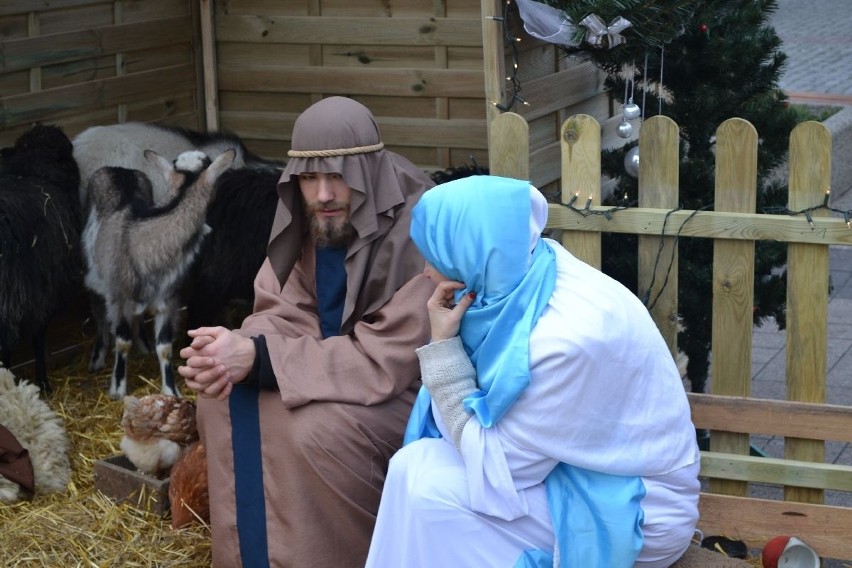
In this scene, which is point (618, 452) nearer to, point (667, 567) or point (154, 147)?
point (667, 567)

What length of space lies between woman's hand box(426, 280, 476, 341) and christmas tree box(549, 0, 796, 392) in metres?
1.67

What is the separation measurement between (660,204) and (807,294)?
1.90 ft

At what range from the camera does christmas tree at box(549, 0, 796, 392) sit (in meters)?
4.78

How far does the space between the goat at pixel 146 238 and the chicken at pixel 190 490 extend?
1105 mm

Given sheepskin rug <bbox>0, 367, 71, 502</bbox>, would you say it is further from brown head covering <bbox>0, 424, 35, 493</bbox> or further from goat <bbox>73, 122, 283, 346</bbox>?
goat <bbox>73, 122, 283, 346</bbox>

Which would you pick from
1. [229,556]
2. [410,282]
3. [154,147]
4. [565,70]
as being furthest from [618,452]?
[154,147]

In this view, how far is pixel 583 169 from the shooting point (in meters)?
4.02

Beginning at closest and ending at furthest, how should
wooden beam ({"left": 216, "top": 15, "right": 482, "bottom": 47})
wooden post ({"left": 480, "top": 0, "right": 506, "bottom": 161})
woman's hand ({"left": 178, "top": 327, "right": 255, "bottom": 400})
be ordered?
woman's hand ({"left": 178, "top": 327, "right": 255, "bottom": 400}) < wooden post ({"left": 480, "top": 0, "right": 506, "bottom": 161}) < wooden beam ({"left": 216, "top": 15, "right": 482, "bottom": 47})

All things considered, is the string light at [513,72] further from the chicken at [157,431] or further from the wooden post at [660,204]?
the chicken at [157,431]

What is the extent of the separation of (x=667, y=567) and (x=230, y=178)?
3085 mm

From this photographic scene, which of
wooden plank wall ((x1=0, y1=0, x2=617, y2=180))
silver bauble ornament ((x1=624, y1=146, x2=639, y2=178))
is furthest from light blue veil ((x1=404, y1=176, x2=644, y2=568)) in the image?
wooden plank wall ((x1=0, y1=0, x2=617, y2=180))

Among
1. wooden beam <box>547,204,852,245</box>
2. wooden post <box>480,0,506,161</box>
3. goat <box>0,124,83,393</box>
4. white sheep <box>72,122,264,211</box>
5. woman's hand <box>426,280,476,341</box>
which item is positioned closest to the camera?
woman's hand <box>426,280,476,341</box>

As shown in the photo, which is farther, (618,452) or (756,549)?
(756,549)

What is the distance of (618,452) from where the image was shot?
304cm
